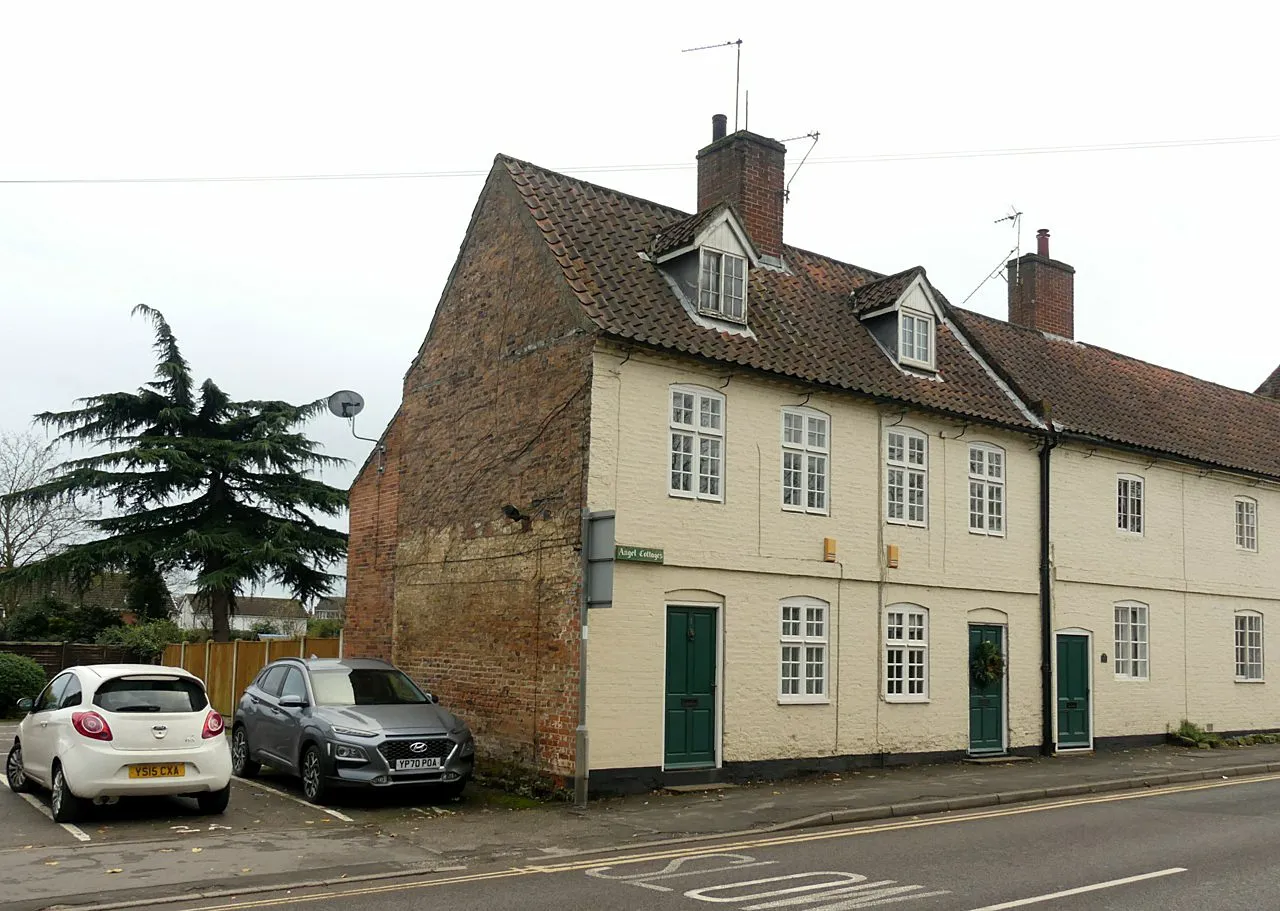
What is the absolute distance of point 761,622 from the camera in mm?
17266

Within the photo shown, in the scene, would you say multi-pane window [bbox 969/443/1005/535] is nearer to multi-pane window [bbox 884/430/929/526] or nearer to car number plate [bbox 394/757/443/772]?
multi-pane window [bbox 884/430/929/526]

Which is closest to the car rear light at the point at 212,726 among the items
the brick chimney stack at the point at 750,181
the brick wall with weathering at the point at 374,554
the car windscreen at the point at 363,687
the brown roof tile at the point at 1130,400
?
the car windscreen at the point at 363,687

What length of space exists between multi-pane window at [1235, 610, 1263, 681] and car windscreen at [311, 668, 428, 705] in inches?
733

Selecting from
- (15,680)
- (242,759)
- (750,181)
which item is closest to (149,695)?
(242,759)

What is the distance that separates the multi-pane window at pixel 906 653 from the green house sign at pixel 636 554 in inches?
195

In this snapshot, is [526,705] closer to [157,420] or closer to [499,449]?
[499,449]

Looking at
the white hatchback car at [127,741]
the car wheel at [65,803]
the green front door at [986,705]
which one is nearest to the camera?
the white hatchback car at [127,741]

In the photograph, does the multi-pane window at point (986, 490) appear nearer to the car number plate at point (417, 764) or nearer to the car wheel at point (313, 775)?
the car number plate at point (417, 764)

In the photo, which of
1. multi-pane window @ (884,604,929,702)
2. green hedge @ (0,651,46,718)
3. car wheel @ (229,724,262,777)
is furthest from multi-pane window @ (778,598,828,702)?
green hedge @ (0,651,46,718)

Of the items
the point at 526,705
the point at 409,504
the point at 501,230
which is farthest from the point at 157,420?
the point at 526,705

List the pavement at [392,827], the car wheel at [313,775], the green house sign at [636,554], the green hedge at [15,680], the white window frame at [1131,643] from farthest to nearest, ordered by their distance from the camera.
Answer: the green hedge at [15,680] → the white window frame at [1131,643] → the green house sign at [636,554] → the car wheel at [313,775] → the pavement at [392,827]

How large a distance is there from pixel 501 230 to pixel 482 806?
880 cm

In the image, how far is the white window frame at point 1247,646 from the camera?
25484mm

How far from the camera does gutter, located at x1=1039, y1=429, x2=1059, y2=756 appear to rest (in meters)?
21.3
